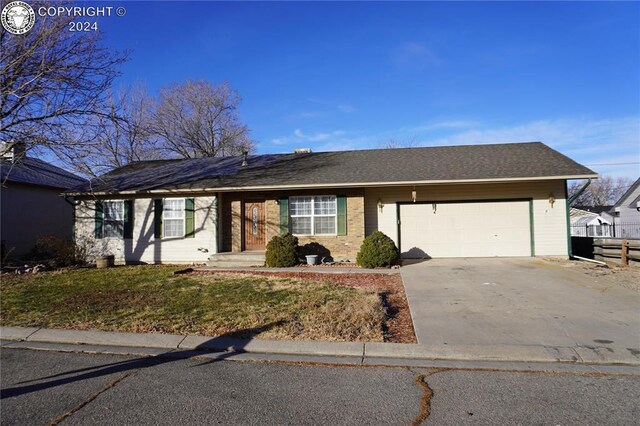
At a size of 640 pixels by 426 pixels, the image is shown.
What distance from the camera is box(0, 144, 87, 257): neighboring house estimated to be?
17.8 m

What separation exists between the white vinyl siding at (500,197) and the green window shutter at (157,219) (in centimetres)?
759

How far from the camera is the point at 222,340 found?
226 inches

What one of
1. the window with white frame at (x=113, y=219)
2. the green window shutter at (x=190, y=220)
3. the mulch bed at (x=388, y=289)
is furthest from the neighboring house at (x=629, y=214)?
the window with white frame at (x=113, y=219)

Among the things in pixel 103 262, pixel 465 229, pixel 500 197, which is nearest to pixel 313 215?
pixel 465 229

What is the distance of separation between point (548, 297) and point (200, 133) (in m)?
27.1

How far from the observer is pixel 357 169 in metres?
15.3

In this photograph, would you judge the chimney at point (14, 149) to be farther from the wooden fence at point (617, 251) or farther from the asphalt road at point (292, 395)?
the wooden fence at point (617, 251)

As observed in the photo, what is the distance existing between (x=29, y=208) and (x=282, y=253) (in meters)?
13.8

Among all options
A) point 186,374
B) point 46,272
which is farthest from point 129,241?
point 186,374

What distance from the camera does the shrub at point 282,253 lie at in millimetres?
13094

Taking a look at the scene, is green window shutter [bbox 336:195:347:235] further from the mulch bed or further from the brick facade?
the mulch bed

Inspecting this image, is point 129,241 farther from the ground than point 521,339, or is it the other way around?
point 129,241

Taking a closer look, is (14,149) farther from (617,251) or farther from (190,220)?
(617,251)

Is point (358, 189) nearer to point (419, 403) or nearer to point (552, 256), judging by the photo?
point (552, 256)
